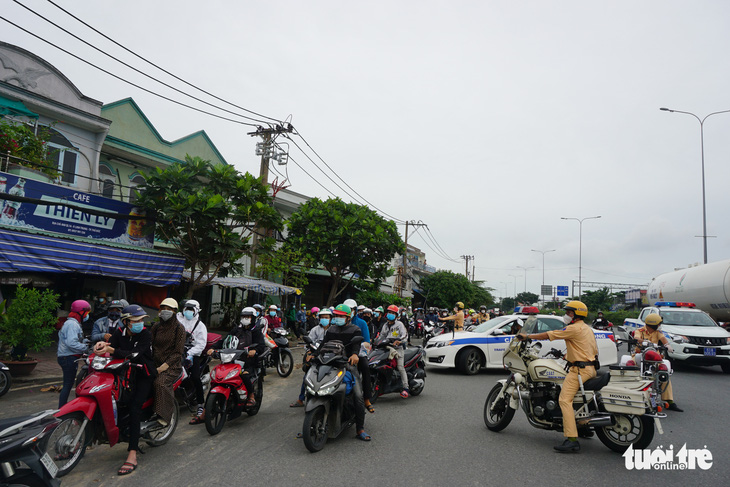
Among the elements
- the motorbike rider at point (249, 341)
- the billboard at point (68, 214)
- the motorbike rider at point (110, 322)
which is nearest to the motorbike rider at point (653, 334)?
the motorbike rider at point (249, 341)

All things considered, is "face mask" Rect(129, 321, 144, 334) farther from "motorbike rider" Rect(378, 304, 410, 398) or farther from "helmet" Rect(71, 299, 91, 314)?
"motorbike rider" Rect(378, 304, 410, 398)

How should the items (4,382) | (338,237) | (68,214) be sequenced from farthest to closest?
(338,237), (68,214), (4,382)

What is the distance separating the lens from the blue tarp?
1082 cm

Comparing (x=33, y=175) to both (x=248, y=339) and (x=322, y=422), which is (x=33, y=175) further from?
(x=322, y=422)

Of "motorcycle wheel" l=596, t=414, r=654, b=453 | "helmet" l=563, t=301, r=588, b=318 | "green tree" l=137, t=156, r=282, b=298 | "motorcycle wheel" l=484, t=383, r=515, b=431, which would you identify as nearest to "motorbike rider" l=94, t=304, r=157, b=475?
"motorcycle wheel" l=484, t=383, r=515, b=431

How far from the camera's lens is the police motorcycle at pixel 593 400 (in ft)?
17.1

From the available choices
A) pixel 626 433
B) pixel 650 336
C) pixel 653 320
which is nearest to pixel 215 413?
pixel 626 433

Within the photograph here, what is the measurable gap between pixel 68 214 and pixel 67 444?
33.7 feet

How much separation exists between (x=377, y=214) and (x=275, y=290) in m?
8.01

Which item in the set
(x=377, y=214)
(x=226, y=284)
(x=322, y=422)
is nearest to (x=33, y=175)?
(x=226, y=284)

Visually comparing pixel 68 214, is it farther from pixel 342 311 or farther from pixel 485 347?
pixel 485 347

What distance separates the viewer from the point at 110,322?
24.9 feet

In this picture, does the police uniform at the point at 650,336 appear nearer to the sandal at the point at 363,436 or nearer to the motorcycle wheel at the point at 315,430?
the sandal at the point at 363,436

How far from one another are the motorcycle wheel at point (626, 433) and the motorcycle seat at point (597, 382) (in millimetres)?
417
